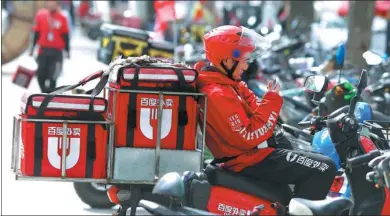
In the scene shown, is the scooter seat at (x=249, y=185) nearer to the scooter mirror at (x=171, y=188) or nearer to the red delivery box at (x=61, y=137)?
the red delivery box at (x=61, y=137)

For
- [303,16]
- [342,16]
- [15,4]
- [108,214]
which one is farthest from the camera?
[342,16]

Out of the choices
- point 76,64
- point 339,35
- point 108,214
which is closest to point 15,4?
point 76,64

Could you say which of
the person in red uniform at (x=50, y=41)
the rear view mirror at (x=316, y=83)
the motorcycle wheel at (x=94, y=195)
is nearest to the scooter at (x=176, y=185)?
the rear view mirror at (x=316, y=83)

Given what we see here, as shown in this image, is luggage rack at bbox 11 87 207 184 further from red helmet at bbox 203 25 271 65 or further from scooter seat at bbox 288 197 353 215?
scooter seat at bbox 288 197 353 215

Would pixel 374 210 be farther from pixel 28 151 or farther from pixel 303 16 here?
pixel 303 16

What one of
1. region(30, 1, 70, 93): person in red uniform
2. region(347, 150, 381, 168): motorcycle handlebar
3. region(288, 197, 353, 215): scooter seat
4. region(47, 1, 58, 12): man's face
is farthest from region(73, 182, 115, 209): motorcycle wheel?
region(30, 1, 70, 93): person in red uniform

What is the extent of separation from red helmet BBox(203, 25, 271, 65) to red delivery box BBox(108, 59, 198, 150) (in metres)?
0.21

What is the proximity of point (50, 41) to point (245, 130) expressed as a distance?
12135 millimetres

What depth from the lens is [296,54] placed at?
20.2 meters

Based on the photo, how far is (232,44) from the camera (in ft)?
20.4

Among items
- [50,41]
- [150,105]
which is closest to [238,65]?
[150,105]

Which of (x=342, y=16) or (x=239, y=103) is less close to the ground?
(x=342, y=16)

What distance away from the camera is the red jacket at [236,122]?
5.99 meters

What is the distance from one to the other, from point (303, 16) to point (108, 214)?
20.4 meters
